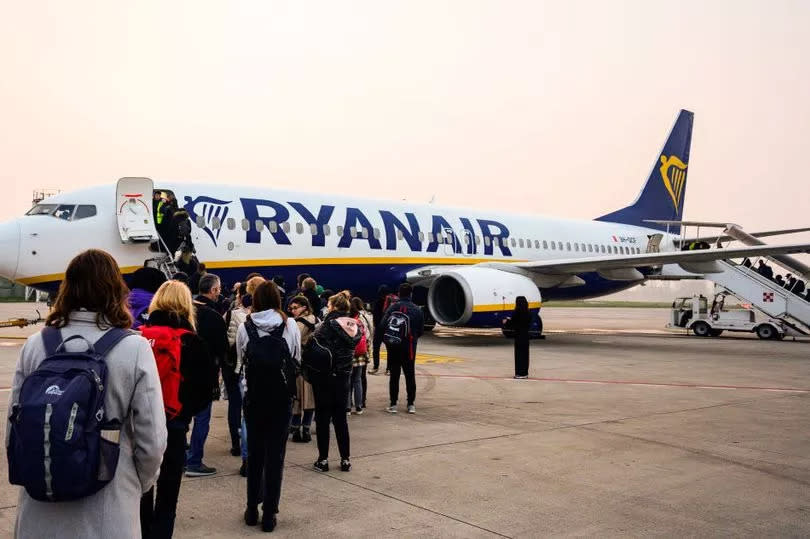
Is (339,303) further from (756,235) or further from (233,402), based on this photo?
(756,235)

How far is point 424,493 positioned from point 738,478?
2.45m

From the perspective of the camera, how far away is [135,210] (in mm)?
13023

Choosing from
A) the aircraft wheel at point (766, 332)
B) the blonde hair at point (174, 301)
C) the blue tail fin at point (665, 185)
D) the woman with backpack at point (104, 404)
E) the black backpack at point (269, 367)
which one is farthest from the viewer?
the blue tail fin at point (665, 185)

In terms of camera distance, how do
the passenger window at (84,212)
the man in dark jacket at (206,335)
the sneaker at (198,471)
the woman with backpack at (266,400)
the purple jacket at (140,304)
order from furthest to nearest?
1. the passenger window at (84,212)
2. the sneaker at (198,471)
3. the man in dark jacket at (206,335)
4. the purple jacket at (140,304)
5. the woman with backpack at (266,400)

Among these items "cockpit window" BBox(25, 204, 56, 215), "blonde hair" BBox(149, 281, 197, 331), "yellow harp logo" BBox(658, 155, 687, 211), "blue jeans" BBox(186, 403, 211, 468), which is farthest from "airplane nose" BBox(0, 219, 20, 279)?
"yellow harp logo" BBox(658, 155, 687, 211)

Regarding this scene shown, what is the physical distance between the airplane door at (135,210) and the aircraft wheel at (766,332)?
1772cm

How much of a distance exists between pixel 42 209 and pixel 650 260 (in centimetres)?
1336

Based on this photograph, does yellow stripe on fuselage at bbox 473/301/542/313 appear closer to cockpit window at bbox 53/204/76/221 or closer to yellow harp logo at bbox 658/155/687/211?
cockpit window at bbox 53/204/76/221

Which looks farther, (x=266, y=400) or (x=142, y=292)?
(x=142, y=292)

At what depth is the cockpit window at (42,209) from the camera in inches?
503

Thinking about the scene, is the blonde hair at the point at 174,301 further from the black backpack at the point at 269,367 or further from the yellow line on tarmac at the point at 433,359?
the yellow line on tarmac at the point at 433,359

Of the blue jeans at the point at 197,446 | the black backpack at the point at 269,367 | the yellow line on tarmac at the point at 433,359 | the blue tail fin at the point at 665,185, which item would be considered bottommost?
the yellow line on tarmac at the point at 433,359

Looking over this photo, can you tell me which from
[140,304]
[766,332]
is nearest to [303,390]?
[140,304]

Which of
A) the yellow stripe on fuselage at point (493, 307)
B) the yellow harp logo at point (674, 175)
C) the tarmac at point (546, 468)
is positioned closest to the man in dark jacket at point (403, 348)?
the tarmac at point (546, 468)
